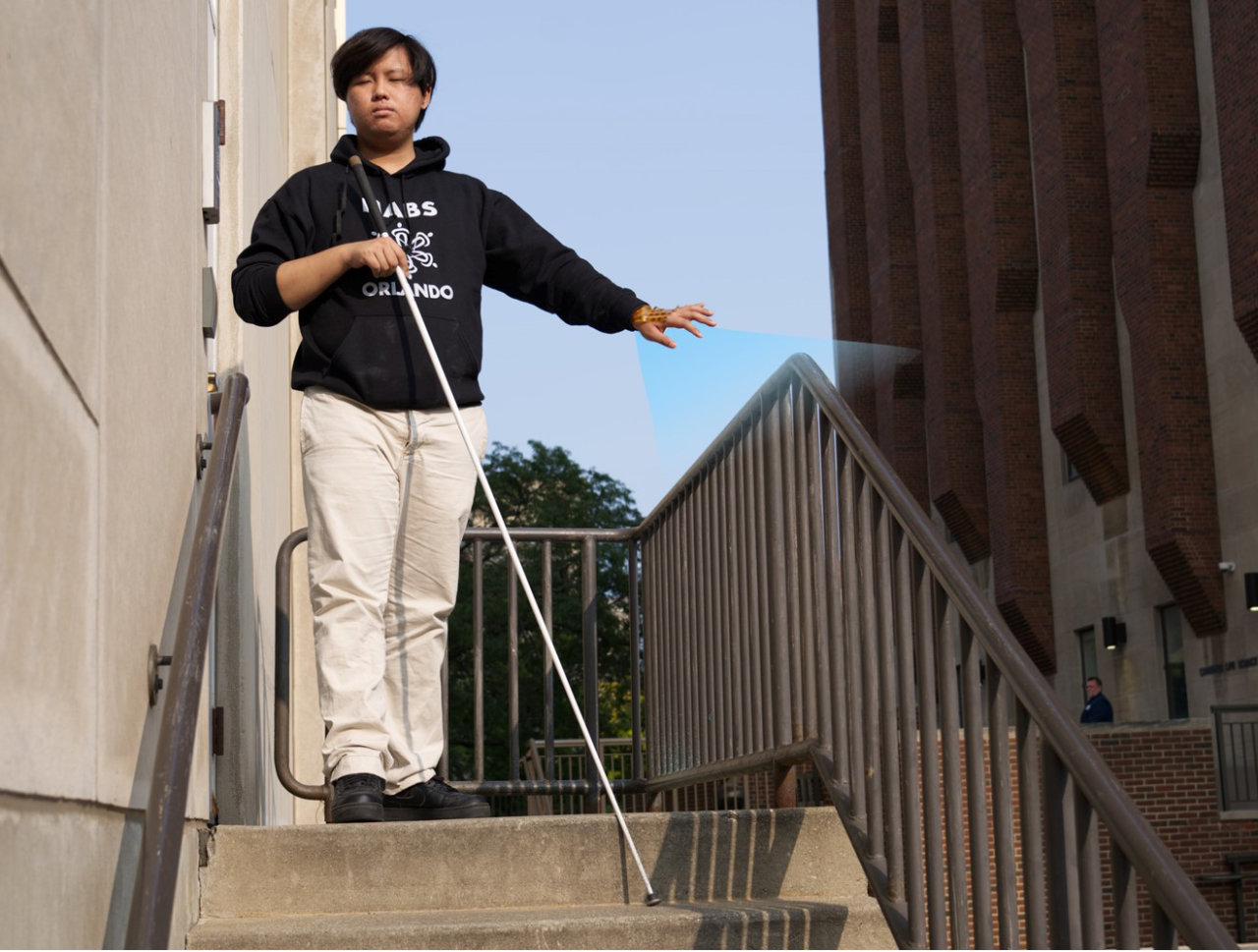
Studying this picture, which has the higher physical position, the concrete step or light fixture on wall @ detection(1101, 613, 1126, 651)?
light fixture on wall @ detection(1101, 613, 1126, 651)

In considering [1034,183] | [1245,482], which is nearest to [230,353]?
[1245,482]

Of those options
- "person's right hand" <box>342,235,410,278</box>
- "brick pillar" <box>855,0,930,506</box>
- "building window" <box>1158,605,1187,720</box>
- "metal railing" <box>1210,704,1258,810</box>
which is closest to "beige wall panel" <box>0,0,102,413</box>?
"person's right hand" <box>342,235,410,278</box>

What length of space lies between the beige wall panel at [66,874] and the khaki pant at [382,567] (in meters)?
1.38

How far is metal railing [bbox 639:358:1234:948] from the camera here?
289 cm

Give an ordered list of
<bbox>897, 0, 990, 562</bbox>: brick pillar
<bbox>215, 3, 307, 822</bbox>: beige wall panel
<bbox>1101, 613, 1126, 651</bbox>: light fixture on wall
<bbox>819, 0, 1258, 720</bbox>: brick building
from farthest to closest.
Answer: <bbox>897, 0, 990, 562</bbox>: brick pillar < <bbox>1101, 613, 1126, 651</bbox>: light fixture on wall < <bbox>819, 0, 1258, 720</bbox>: brick building < <bbox>215, 3, 307, 822</bbox>: beige wall panel

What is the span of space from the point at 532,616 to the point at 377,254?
84.1 feet

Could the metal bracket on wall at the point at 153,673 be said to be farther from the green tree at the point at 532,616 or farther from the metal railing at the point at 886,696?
the green tree at the point at 532,616

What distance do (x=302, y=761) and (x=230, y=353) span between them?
12.1 ft

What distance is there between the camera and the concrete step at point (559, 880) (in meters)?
3.85

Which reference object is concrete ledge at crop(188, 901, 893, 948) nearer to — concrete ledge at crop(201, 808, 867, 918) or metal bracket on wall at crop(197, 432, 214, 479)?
concrete ledge at crop(201, 808, 867, 918)

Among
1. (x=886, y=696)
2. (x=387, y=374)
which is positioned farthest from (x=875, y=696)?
(x=387, y=374)

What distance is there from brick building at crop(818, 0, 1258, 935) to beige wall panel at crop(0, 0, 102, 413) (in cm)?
1475

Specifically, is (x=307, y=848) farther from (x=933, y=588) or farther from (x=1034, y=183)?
(x=1034, y=183)

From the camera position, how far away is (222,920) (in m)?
4.09
